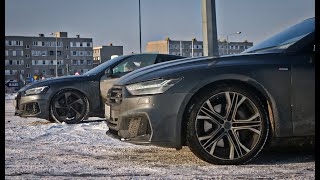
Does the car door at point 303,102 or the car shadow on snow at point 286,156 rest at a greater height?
the car door at point 303,102

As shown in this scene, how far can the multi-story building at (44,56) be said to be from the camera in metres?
96.0

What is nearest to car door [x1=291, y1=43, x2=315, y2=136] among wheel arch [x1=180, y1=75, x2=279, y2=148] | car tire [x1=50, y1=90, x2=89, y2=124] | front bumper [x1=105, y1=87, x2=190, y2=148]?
wheel arch [x1=180, y1=75, x2=279, y2=148]

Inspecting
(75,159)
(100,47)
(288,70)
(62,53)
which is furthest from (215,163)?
(100,47)

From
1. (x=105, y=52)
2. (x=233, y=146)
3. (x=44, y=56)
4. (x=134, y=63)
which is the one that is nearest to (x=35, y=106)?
(x=134, y=63)

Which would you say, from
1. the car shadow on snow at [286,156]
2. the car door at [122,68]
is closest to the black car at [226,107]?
the car shadow on snow at [286,156]

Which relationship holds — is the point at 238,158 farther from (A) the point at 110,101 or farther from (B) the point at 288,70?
(A) the point at 110,101

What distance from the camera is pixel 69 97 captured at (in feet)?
27.5

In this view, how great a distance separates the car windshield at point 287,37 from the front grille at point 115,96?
5.67ft

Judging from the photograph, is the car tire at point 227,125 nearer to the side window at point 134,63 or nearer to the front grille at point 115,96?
the front grille at point 115,96

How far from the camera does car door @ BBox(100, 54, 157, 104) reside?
802cm

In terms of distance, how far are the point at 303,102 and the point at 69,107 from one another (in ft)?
17.9

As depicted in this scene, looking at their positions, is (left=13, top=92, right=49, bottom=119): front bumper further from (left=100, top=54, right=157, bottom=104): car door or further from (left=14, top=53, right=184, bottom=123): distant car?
(left=100, top=54, right=157, bottom=104): car door

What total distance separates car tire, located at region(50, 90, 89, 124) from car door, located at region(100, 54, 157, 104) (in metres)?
0.46

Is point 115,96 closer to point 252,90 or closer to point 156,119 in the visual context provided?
point 156,119
